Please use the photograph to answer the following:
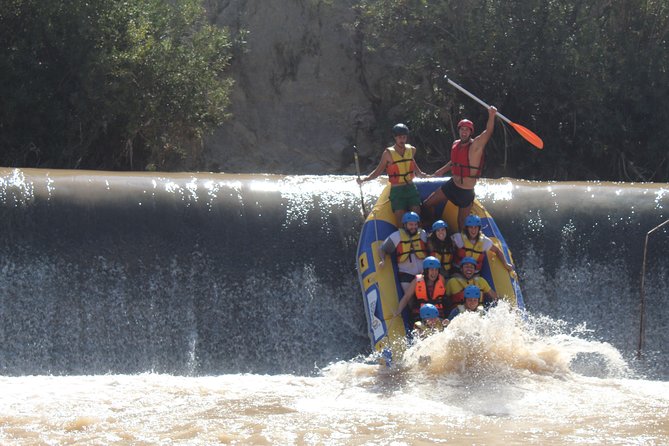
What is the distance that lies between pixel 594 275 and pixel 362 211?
206 centimetres

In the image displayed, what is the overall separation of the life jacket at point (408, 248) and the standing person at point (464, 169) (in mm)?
557

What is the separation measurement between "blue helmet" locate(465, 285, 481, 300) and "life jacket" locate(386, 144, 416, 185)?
1263 millimetres

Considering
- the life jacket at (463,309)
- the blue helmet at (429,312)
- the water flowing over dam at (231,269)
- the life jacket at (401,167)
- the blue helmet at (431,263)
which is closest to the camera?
the blue helmet at (429,312)

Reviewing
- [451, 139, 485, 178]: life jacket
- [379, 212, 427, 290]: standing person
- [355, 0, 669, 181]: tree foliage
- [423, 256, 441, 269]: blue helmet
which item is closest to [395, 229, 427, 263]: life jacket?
[379, 212, 427, 290]: standing person

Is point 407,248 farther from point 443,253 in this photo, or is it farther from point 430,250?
point 443,253

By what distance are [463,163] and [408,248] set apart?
0.83 meters

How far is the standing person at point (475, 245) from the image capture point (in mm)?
8938

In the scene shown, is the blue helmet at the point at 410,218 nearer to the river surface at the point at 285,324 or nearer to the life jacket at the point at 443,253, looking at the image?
the life jacket at the point at 443,253

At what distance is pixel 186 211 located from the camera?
948cm

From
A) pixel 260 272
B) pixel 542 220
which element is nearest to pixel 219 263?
pixel 260 272

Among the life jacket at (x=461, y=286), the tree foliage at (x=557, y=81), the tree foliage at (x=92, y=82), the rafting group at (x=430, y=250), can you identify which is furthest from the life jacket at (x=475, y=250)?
the tree foliage at (x=92, y=82)

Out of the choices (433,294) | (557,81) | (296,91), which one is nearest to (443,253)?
(433,294)

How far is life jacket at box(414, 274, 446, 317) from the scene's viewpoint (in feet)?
27.8

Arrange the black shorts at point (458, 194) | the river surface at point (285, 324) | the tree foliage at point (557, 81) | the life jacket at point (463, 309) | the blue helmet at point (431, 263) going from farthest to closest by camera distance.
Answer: the tree foliage at point (557, 81)
the black shorts at point (458, 194)
the blue helmet at point (431, 263)
the life jacket at point (463, 309)
the river surface at point (285, 324)
